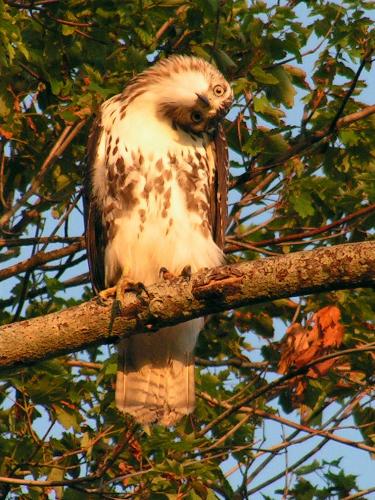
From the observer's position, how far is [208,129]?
269 inches

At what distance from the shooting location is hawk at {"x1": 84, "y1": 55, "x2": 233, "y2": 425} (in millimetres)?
6531

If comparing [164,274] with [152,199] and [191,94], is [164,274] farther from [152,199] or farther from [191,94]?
[191,94]

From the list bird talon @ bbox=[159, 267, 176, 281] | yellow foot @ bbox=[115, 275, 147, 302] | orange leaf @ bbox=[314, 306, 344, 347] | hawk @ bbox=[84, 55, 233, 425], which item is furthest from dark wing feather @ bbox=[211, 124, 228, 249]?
orange leaf @ bbox=[314, 306, 344, 347]

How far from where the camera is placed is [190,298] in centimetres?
490

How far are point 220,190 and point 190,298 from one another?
2.17 m

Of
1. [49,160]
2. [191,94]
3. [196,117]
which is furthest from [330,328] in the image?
[49,160]

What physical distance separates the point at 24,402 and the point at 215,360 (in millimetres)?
2139

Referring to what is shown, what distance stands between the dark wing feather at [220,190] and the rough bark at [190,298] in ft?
5.23

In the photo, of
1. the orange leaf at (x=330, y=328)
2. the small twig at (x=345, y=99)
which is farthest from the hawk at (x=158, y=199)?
the orange leaf at (x=330, y=328)

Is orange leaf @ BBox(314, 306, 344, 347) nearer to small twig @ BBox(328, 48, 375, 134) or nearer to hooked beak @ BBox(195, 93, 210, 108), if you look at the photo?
small twig @ BBox(328, 48, 375, 134)

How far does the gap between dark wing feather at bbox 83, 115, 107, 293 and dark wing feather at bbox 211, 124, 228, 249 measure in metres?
0.76

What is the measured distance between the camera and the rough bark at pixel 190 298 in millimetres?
4531

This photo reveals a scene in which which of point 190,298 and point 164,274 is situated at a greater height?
point 164,274

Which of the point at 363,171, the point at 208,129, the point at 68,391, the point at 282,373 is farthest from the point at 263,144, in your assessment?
the point at 68,391
